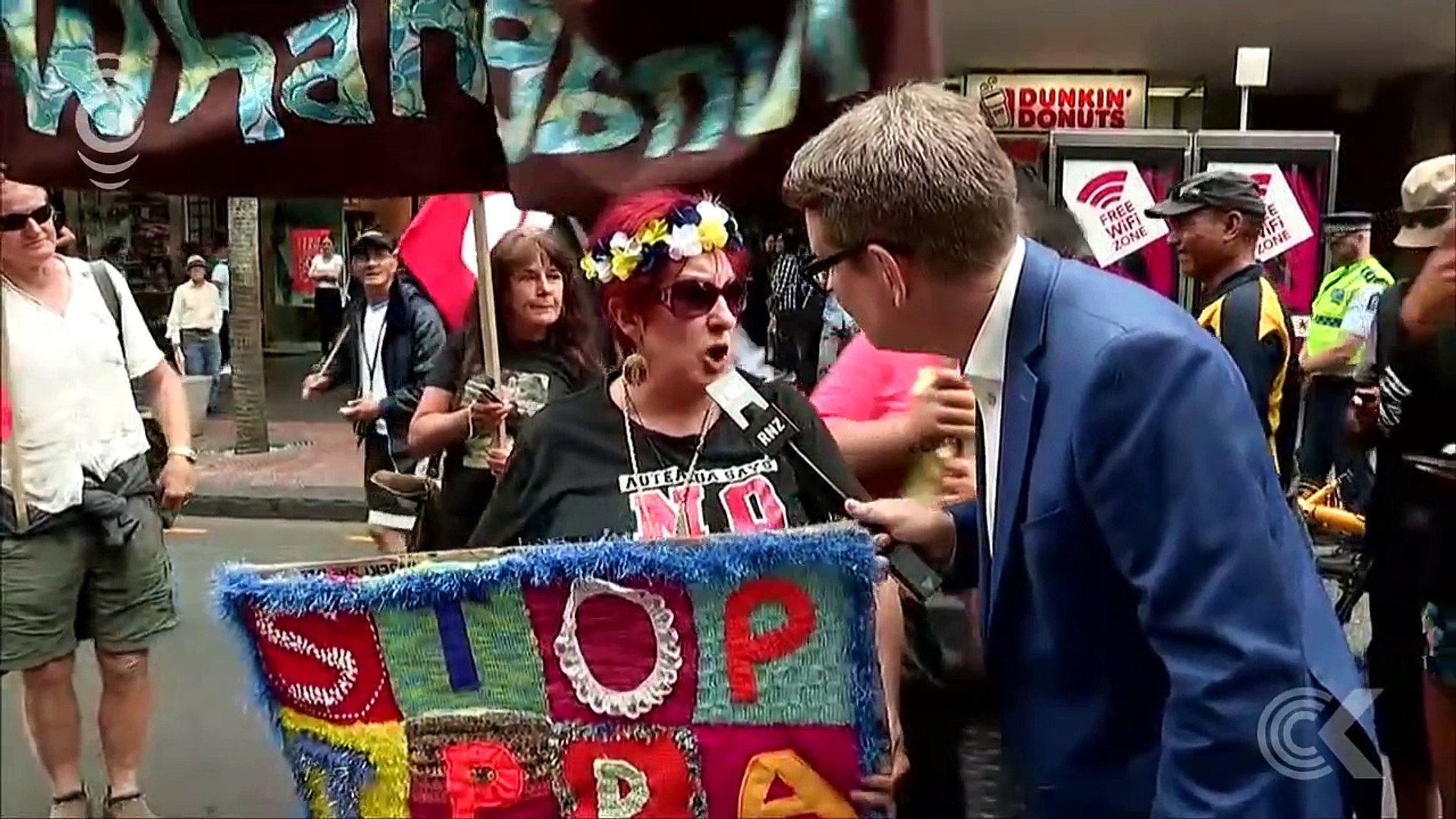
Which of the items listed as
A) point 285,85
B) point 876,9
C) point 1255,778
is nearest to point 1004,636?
point 1255,778

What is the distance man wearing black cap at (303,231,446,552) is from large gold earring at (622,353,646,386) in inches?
25.7

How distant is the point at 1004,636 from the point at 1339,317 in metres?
1.18

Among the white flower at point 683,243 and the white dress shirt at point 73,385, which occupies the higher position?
the white flower at point 683,243

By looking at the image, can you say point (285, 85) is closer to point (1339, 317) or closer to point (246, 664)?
point (246, 664)

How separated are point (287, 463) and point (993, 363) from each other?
6.06ft

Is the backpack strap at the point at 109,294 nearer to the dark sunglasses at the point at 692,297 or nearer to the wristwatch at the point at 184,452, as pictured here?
the wristwatch at the point at 184,452

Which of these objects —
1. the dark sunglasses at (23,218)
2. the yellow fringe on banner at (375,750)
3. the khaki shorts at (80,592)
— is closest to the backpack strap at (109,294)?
the dark sunglasses at (23,218)

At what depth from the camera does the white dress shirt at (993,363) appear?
157cm

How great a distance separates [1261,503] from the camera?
1.37 metres

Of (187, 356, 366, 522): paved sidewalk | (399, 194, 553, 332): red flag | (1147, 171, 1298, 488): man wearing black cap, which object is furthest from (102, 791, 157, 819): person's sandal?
(1147, 171, 1298, 488): man wearing black cap

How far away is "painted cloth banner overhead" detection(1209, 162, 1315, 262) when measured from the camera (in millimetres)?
2475

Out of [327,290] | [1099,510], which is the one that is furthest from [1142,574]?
[327,290]

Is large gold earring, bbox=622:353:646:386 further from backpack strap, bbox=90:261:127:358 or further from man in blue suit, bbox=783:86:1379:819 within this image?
backpack strap, bbox=90:261:127:358

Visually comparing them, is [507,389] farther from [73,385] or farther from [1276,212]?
[1276,212]
